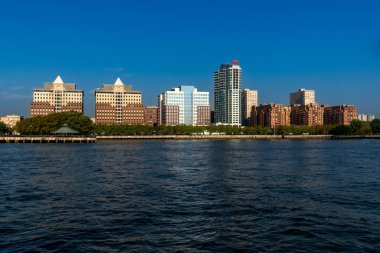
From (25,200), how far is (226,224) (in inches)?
664

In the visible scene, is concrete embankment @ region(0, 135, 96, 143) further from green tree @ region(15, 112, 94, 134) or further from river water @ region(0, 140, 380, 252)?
river water @ region(0, 140, 380, 252)

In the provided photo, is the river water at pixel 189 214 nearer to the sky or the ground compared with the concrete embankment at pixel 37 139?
nearer to the ground

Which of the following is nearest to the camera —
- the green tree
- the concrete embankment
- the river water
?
the river water

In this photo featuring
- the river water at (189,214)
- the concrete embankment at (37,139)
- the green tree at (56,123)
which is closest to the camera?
the river water at (189,214)

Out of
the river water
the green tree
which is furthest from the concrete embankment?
the river water

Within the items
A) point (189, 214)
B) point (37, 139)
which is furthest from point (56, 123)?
point (189, 214)

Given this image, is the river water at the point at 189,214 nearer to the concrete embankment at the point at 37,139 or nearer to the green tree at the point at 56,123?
the concrete embankment at the point at 37,139

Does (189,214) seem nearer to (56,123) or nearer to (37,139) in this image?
(37,139)

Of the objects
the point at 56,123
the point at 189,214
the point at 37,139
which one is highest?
the point at 56,123

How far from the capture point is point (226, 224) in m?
22.4

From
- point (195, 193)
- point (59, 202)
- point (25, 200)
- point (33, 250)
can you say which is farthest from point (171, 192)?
point (33, 250)

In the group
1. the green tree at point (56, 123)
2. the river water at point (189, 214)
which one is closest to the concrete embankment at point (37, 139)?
the green tree at point (56, 123)

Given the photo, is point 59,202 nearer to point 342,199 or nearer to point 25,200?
point 25,200

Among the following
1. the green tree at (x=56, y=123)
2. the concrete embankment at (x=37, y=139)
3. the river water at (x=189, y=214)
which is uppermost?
the green tree at (x=56, y=123)
